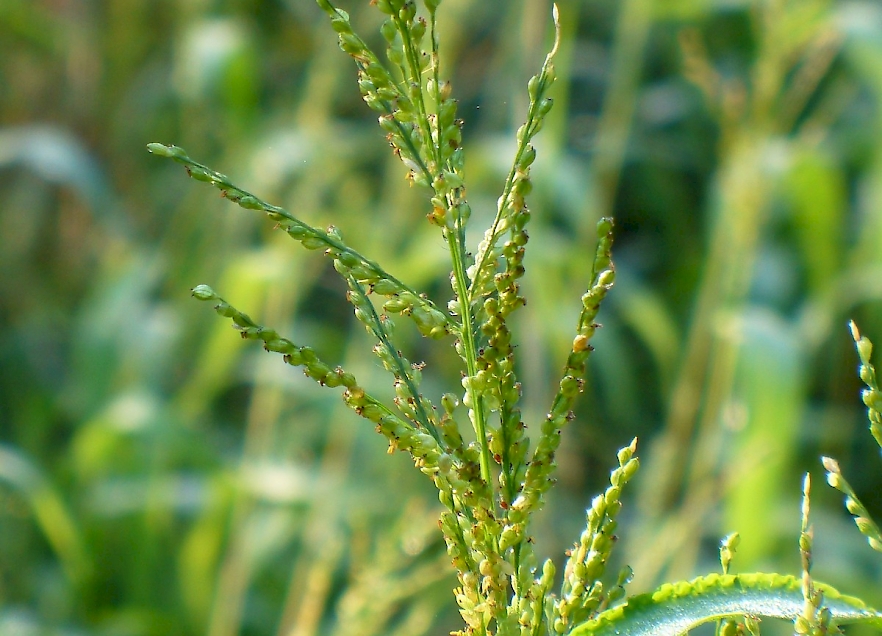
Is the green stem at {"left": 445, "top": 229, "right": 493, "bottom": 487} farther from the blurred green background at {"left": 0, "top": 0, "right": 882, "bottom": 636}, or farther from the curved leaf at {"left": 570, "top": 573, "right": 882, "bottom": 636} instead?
the blurred green background at {"left": 0, "top": 0, "right": 882, "bottom": 636}

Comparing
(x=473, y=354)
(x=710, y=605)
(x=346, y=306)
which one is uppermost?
(x=346, y=306)

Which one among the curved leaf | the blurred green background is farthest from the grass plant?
the blurred green background

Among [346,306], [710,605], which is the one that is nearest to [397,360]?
[710,605]

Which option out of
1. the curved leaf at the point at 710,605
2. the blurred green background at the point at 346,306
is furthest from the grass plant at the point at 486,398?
the blurred green background at the point at 346,306

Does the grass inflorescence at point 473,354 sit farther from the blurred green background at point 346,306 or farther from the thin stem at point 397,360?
the blurred green background at point 346,306

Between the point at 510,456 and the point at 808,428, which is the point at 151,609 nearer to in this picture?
the point at 808,428

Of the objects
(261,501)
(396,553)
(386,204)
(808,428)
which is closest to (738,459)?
(396,553)

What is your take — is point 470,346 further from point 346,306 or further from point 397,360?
point 346,306
